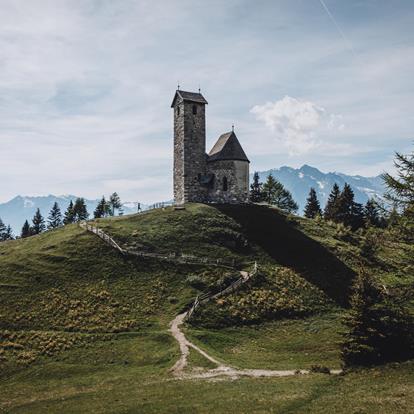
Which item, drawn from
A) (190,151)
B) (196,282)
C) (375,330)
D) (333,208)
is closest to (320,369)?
(375,330)

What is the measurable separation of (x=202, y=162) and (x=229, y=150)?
5389mm

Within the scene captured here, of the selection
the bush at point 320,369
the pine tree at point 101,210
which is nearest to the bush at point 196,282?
the bush at point 320,369

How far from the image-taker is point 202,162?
77.7 m

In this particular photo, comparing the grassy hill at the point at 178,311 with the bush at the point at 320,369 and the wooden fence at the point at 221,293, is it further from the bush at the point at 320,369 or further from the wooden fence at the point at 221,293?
the bush at the point at 320,369

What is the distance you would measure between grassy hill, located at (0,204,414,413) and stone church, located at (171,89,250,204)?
438 cm

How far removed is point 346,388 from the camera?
25.1 meters

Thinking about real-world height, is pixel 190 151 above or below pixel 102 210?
above

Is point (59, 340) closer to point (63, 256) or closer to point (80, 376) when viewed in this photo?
point (80, 376)

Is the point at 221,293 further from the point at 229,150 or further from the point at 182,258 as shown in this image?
the point at 229,150

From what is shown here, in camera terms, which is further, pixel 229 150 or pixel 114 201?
pixel 114 201

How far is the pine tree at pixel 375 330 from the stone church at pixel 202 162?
45204 millimetres

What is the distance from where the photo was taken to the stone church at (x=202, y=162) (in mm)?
75125

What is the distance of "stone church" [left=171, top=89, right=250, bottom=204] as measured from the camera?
2958 inches

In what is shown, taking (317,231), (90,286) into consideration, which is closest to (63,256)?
(90,286)
